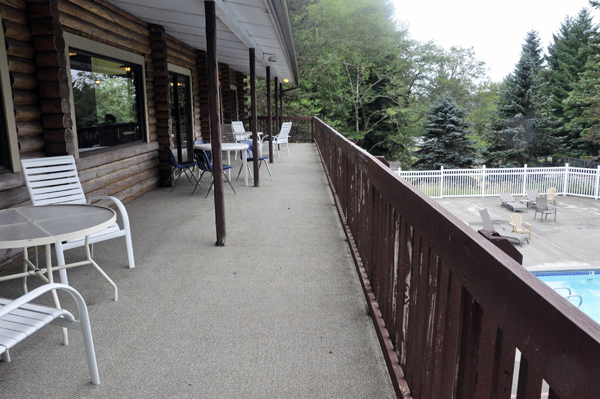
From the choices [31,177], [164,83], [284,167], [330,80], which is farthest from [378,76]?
[31,177]

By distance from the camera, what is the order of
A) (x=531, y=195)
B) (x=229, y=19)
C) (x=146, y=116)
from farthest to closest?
1. (x=531, y=195)
2. (x=146, y=116)
3. (x=229, y=19)

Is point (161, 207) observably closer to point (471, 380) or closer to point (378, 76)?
point (471, 380)

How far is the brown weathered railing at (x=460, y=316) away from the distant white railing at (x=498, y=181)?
20719 mm

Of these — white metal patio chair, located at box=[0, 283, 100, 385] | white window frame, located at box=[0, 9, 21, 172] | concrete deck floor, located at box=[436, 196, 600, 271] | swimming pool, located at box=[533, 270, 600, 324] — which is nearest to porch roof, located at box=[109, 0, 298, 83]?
white window frame, located at box=[0, 9, 21, 172]

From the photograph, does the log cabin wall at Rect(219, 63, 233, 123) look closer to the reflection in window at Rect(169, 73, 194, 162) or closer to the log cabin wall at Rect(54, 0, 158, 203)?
the reflection in window at Rect(169, 73, 194, 162)

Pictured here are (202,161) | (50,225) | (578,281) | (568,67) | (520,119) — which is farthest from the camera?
(568,67)

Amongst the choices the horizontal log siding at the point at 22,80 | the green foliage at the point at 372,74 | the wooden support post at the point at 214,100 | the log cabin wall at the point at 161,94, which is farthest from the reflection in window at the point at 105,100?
the green foliage at the point at 372,74

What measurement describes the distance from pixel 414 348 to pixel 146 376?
1220 millimetres

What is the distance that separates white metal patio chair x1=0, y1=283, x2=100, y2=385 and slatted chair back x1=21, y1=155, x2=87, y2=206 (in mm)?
1709

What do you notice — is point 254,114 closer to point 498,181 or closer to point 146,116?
point 146,116

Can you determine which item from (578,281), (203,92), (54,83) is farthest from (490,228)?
(54,83)

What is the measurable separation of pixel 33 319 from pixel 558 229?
19.1 metres

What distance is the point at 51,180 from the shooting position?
355 cm

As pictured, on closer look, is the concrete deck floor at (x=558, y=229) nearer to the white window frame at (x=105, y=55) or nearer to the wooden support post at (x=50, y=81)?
the white window frame at (x=105, y=55)
